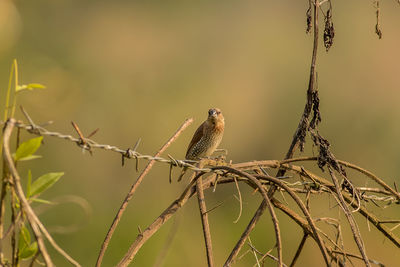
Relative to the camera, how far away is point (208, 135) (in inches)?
246

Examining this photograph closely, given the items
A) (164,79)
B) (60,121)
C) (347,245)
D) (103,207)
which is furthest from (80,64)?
(347,245)

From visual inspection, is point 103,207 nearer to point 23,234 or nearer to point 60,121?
point 60,121

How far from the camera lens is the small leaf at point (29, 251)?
193cm

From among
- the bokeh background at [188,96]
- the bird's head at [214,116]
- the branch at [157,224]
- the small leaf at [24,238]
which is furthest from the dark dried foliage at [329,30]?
the bokeh background at [188,96]

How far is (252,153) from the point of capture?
12.2 m

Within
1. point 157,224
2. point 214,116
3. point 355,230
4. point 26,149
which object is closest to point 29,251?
point 26,149

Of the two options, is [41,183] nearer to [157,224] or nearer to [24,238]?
[24,238]

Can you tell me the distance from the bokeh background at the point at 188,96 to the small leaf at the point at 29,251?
526 cm

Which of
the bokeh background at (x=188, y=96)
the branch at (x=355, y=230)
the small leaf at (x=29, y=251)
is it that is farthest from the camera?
the bokeh background at (x=188, y=96)

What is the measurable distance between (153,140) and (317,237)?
886cm

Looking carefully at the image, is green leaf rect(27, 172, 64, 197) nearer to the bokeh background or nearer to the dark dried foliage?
the dark dried foliage

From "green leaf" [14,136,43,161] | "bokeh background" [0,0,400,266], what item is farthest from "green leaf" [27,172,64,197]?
"bokeh background" [0,0,400,266]

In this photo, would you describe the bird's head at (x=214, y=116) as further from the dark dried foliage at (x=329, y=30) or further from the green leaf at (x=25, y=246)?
the green leaf at (x=25, y=246)

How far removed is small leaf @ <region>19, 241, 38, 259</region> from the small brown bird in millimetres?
4314
